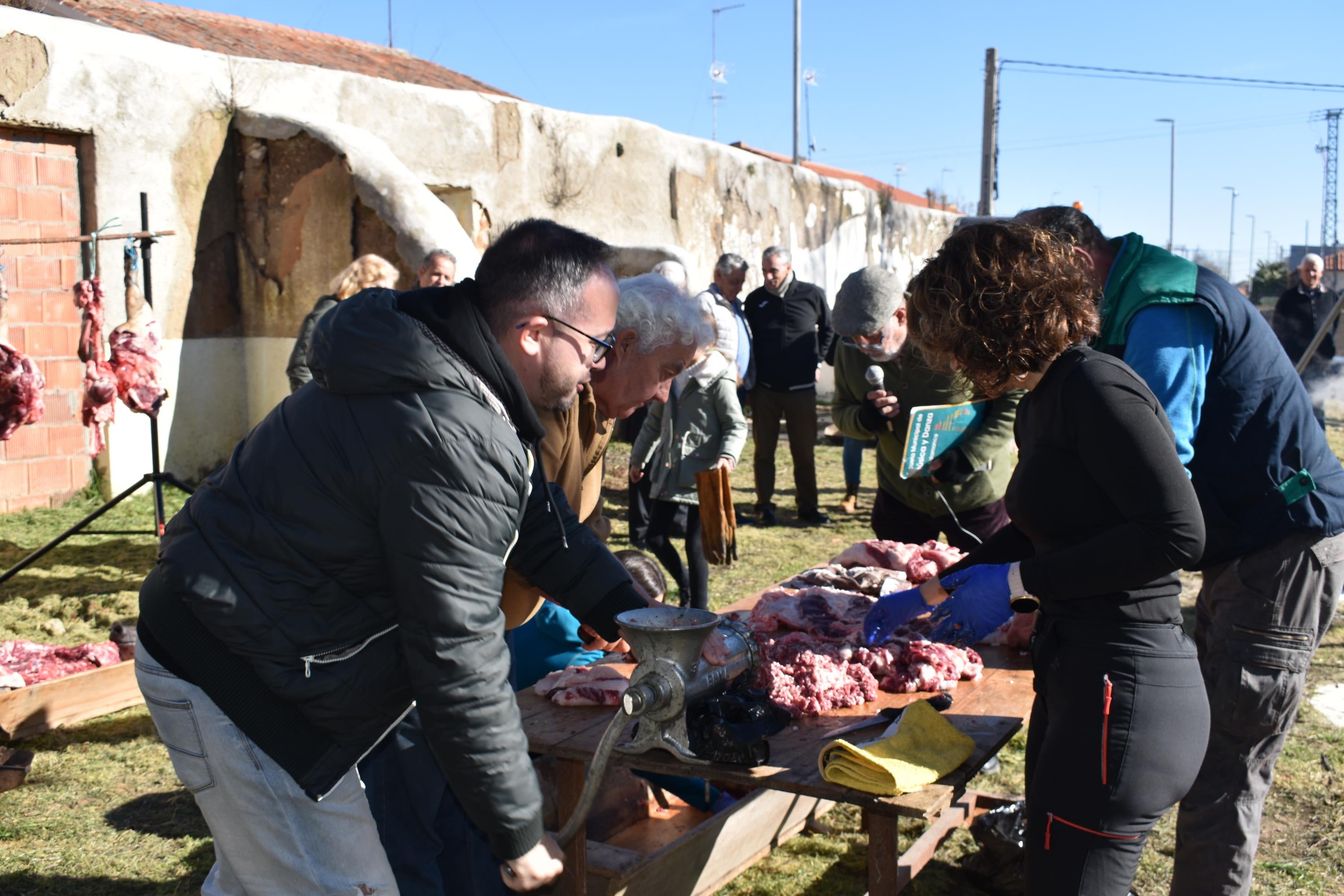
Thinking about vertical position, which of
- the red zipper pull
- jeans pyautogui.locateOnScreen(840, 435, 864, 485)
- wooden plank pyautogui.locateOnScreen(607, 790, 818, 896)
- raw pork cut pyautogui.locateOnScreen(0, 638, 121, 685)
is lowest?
wooden plank pyautogui.locateOnScreen(607, 790, 818, 896)

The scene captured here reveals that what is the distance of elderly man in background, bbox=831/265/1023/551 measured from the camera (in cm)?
433

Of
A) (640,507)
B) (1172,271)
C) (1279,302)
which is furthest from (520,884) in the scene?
(1279,302)

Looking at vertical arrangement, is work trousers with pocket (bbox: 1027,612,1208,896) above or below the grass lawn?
above

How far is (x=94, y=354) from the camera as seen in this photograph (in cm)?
573

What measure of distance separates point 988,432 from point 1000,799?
140 centimetres

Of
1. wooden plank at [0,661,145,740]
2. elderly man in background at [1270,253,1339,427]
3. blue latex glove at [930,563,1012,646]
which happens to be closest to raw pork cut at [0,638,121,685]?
wooden plank at [0,661,145,740]

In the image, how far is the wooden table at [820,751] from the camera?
237cm

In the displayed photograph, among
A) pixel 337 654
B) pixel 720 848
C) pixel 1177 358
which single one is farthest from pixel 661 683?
pixel 1177 358

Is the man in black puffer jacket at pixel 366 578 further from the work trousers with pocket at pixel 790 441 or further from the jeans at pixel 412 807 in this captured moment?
the work trousers with pocket at pixel 790 441

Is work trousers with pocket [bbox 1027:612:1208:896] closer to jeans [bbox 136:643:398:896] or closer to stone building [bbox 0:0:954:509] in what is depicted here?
jeans [bbox 136:643:398:896]

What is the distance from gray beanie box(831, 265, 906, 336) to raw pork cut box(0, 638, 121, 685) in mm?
3554

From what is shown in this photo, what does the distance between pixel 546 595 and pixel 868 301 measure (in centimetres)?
245

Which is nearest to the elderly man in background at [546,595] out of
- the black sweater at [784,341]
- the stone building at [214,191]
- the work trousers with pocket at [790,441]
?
the stone building at [214,191]

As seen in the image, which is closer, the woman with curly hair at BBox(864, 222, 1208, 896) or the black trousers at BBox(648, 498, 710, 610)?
the woman with curly hair at BBox(864, 222, 1208, 896)
